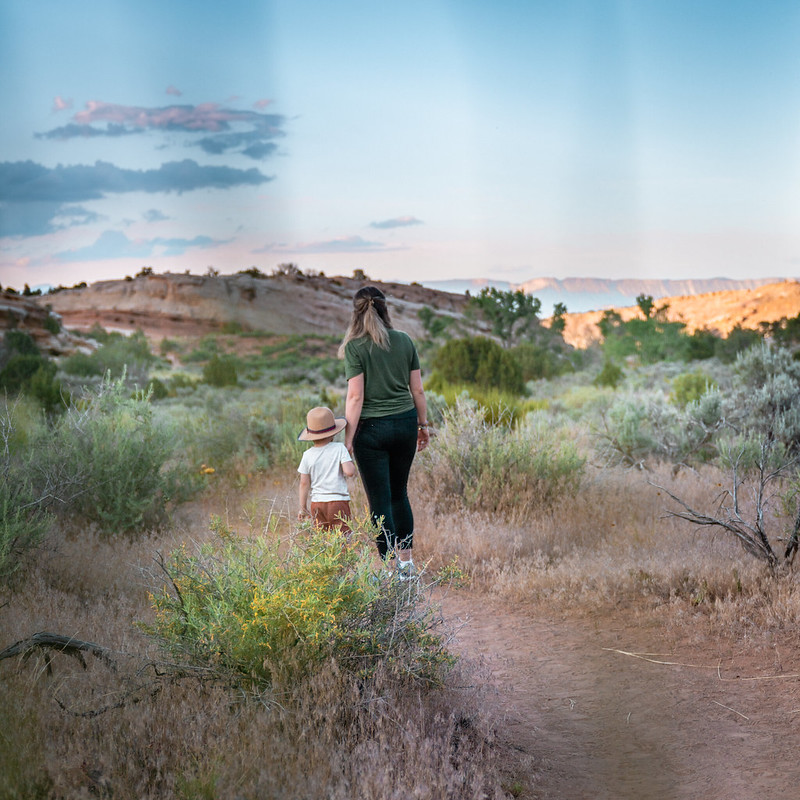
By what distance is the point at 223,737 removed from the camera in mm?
2721

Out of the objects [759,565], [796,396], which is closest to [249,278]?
[796,396]

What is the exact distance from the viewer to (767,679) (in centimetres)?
399

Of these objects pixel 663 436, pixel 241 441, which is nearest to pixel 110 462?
pixel 241 441

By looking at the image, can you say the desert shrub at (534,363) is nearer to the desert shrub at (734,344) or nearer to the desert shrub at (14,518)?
the desert shrub at (734,344)

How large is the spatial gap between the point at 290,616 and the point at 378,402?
2.16m

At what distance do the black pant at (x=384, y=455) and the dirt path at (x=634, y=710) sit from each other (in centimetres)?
95

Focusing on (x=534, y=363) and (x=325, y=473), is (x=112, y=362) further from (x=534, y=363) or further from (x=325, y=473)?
(x=325, y=473)

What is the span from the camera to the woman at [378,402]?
5070 mm

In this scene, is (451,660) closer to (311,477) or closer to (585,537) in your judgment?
(311,477)

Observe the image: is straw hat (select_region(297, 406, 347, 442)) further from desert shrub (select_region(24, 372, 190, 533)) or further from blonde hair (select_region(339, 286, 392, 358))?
desert shrub (select_region(24, 372, 190, 533))

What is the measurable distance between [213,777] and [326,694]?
56cm

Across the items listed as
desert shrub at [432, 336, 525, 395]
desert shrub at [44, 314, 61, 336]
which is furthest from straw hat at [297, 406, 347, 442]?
desert shrub at [44, 314, 61, 336]

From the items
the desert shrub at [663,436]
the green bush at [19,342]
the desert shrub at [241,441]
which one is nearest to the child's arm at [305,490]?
the desert shrub at [241,441]

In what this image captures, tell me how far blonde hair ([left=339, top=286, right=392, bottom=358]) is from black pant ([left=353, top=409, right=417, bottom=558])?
1.71 feet
